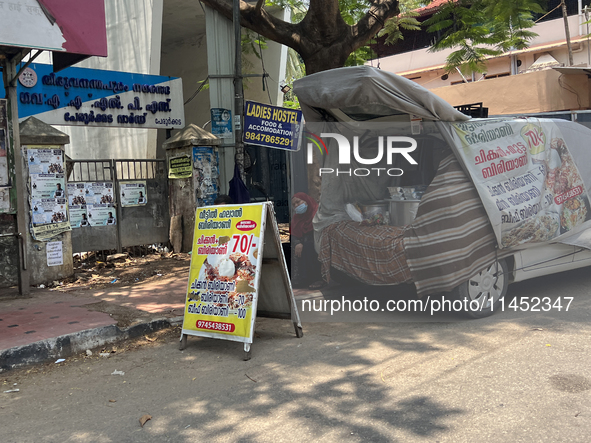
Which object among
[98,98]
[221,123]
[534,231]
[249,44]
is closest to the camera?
[534,231]

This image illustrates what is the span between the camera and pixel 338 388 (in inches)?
158

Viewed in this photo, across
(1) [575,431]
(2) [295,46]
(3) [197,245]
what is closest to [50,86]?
(2) [295,46]

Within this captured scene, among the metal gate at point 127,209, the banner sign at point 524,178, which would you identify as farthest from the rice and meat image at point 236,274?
the metal gate at point 127,209

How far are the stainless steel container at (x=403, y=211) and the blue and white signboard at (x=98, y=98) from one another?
6.31 metres

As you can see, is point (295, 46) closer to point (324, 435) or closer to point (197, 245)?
point (197, 245)

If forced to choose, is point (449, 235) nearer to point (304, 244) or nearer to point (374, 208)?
point (374, 208)

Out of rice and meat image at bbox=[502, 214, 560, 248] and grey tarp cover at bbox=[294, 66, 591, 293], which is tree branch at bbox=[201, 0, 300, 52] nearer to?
grey tarp cover at bbox=[294, 66, 591, 293]

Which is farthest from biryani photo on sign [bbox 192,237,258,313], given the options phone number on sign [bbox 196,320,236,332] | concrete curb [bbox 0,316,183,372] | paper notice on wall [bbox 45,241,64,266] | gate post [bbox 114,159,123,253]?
gate post [bbox 114,159,123,253]

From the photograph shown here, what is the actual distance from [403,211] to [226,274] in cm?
217

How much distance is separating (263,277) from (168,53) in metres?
14.5

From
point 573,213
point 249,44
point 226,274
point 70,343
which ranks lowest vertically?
point 70,343

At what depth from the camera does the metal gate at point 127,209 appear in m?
9.82

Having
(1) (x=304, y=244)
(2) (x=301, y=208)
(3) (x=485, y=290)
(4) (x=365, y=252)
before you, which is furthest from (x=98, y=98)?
(3) (x=485, y=290)

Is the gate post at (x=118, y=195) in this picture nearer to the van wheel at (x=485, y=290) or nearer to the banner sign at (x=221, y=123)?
the banner sign at (x=221, y=123)
